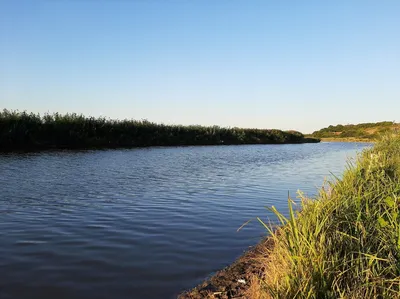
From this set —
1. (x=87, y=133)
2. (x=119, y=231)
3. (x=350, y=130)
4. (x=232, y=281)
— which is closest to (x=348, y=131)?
(x=350, y=130)

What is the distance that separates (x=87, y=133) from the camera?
117ft

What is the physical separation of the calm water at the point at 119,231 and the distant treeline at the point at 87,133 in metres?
15.9

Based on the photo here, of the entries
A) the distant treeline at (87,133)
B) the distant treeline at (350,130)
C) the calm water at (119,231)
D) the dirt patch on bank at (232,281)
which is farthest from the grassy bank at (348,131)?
the dirt patch on bank at (232,281)

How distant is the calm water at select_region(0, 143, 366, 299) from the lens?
17.1ft

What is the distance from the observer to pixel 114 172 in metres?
17.5

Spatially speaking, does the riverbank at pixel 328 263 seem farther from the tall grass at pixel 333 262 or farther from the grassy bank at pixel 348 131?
the grassy bank at pixel 348 131

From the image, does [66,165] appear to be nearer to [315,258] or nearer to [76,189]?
[76,189]

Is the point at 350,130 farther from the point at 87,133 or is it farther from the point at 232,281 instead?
the point at 232,281

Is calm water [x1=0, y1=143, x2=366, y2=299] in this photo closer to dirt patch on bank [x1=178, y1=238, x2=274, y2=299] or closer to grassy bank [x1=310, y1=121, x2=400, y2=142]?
dirt patch on bank [x1=178, y1=238, x2=274, y2=299]

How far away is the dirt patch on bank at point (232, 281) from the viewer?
4690 millimetres

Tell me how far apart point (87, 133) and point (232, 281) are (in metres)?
32.8

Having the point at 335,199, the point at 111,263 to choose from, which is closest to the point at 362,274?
the point at 335,199

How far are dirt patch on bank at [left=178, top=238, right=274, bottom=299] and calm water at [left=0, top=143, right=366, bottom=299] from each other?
0.28m

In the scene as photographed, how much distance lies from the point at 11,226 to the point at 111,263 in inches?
127
